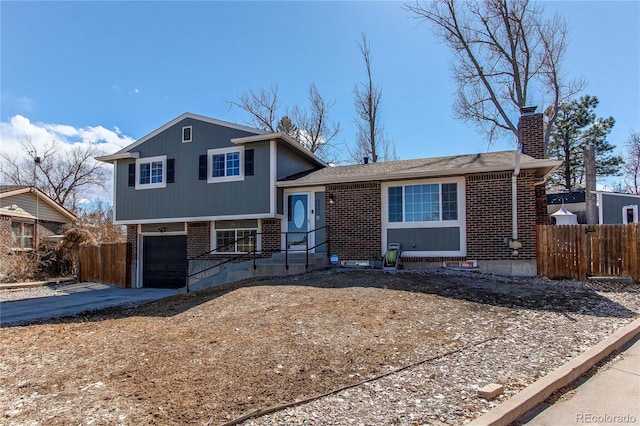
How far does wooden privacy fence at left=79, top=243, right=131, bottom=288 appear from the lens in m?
15.9

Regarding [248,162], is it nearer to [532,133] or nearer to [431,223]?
[431,223]

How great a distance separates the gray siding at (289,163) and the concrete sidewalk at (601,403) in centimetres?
1065

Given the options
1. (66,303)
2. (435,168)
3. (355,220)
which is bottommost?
(66,303)

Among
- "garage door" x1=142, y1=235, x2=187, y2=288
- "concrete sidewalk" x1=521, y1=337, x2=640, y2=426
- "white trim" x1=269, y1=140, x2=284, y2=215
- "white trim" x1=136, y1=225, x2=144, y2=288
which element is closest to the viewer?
"concrete sidewalk" x1=521, y1=337, x2=640, y2=426

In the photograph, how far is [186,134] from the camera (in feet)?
48.7

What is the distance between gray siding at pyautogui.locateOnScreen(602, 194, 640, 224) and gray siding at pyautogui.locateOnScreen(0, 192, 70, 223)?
91.8ft

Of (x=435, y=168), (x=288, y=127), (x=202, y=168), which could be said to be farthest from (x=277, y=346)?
(x=288, y=127)

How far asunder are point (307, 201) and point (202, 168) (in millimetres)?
3984

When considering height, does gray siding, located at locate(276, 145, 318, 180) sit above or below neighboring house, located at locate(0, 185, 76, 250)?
above

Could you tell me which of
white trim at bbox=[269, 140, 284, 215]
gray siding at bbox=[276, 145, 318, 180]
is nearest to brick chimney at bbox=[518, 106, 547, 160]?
gray siding at bbox=[276, 145, 318, 180]

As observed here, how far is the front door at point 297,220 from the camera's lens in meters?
13.5

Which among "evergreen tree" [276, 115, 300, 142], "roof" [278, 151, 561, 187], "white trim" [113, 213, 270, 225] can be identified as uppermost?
"evergreen tree" [276, 115, 300, 142]

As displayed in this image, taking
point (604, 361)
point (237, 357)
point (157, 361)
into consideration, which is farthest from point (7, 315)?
point (604, 361)

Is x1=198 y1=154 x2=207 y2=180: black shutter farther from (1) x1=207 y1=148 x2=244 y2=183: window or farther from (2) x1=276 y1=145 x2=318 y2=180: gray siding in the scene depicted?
(2) x1=276 y1=145 x2=318 y2=180: gray siding
